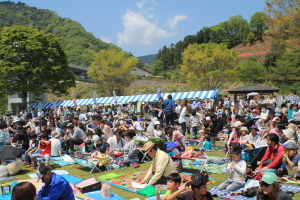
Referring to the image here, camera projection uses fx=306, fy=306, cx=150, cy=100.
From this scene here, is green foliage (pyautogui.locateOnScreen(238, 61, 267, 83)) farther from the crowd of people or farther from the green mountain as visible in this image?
the green mountain

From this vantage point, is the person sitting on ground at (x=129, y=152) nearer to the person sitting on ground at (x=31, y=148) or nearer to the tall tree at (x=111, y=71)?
the person sitting on ground at (x=31, y=148)

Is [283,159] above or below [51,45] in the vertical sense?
below

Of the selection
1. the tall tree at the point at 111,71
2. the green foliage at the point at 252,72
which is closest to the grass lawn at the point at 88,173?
the tall tree at the point at 111,71

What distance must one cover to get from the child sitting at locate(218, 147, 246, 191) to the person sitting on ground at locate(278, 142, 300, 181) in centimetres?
109

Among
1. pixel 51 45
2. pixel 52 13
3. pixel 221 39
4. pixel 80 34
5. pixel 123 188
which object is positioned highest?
pixel 52 13

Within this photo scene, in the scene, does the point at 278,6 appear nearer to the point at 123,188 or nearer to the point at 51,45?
the point at 51,45

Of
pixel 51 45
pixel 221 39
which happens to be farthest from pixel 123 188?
pixel 221 39

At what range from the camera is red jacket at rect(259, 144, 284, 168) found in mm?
6535

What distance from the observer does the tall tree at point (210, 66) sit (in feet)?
111

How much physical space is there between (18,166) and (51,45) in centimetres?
2889

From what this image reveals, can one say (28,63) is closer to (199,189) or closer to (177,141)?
(177,141)

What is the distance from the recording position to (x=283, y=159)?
6.50 metres

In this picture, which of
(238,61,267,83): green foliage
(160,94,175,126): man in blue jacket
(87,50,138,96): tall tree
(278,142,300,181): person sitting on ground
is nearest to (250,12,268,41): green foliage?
(238,61,267,83): green foliage

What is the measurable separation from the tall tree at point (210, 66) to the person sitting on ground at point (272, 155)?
88.8ft
